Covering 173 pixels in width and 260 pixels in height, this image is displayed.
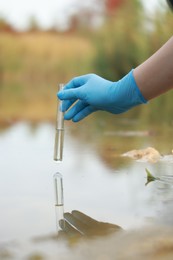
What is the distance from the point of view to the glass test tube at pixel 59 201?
119 centimetres

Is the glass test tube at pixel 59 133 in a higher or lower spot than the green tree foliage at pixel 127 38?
lower

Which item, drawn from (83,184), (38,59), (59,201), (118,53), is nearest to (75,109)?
(83,184)

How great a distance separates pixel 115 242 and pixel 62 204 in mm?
322

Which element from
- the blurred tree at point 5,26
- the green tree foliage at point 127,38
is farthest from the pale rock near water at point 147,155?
the blurred tree at point 5,26

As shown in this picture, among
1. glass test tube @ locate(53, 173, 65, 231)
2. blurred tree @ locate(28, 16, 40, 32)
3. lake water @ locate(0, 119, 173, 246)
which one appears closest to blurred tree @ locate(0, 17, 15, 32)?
blurred tree @ locate(28, 16, 40, 32)

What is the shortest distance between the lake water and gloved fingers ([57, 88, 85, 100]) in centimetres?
23

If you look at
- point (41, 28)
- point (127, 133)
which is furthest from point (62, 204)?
point (41, 28)

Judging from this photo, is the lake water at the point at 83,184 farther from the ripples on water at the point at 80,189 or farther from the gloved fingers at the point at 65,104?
the gloved fingers at the point at 65,104

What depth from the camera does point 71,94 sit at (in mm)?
1685

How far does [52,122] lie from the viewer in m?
3.75

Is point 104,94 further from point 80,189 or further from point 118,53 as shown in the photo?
point 118,53

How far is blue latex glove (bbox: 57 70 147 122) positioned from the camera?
161 cm

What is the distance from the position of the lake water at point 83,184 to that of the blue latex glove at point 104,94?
0.67 ft

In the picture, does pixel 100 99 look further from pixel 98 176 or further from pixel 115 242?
pixel 115 242
